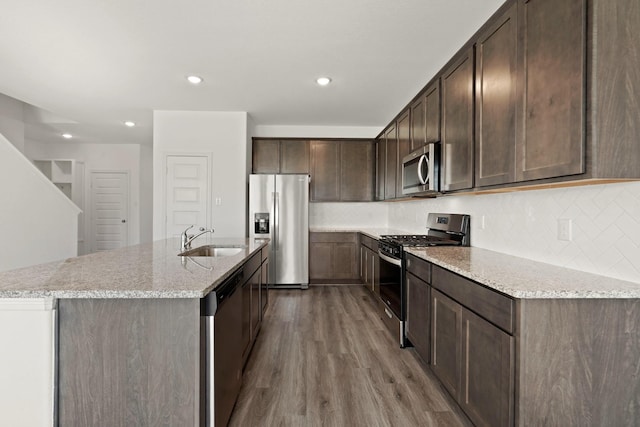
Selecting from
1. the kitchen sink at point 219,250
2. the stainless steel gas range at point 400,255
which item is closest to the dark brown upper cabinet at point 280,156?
the stainless steel gas range at point 400,255

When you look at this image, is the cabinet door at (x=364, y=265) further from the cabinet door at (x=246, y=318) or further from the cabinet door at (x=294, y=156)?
the cabinet door at (x=246, y=318)

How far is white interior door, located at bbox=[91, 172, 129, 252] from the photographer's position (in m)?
6.88

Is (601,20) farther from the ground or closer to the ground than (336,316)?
farther from the ground

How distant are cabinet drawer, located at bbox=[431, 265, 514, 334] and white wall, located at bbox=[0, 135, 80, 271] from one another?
4396mm

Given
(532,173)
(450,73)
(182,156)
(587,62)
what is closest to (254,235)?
(182,156)

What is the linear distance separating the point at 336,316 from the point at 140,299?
8.44 feet

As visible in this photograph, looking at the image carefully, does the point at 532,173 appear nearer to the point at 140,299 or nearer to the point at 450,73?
the point at 450,73

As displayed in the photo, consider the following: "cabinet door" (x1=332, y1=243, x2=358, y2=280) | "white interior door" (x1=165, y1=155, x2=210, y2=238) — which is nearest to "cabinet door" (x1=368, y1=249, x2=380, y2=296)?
"cabinet door" (x1=332, y1=243, x2=358, y2=280)

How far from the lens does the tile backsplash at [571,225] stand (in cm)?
143

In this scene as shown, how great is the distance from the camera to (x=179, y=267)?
5.70ft

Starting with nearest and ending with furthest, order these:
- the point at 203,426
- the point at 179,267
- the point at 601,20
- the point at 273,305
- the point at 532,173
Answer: the point at 601,20 → the point at 203,426 → the point at 532,173 → the point at 179,267 → the point at 273,305

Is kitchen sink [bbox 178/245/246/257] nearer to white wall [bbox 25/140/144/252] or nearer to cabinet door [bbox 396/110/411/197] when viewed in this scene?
cabinet door [bbox 396/110/411/197]

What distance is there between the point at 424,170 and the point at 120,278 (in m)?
2.41

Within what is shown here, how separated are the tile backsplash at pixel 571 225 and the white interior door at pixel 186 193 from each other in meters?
3.27
